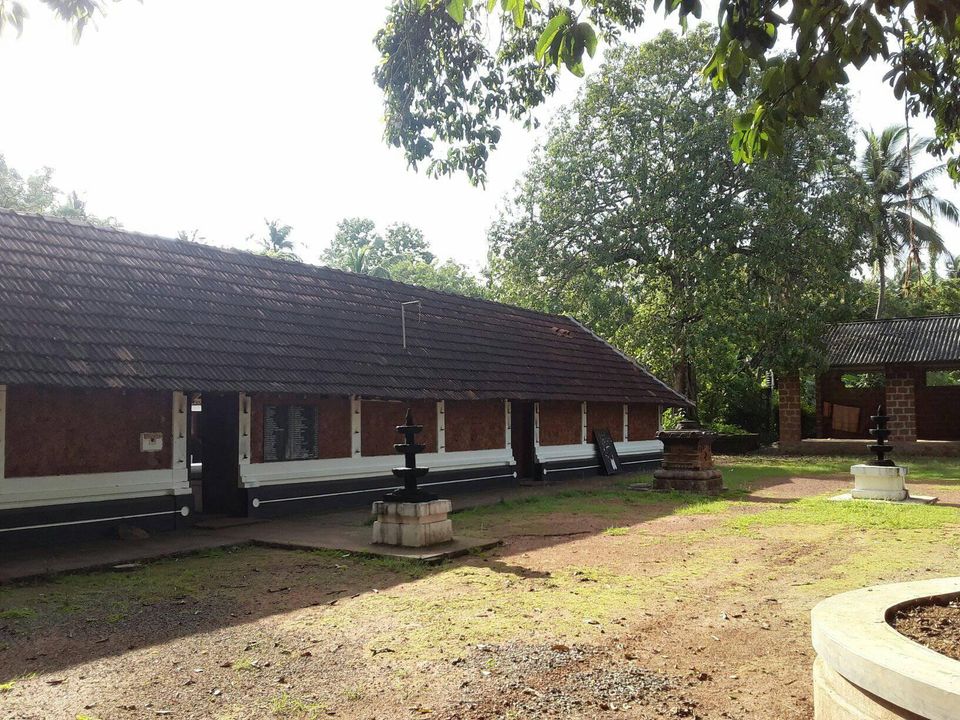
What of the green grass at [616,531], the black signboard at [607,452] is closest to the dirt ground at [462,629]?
the green grass at [616,531]

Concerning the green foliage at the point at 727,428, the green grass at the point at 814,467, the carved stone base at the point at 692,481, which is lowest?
the green grass at the point at 814,467

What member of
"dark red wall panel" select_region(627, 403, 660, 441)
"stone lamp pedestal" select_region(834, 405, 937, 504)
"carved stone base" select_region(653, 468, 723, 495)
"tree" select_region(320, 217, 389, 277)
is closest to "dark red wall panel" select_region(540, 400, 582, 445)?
"dark red wall panel" select_region(627, 403, 660, 441)

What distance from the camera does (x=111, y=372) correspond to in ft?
32.6

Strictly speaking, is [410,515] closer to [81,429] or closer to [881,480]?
[81,429]

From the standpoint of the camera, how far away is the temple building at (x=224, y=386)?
32.7 feet

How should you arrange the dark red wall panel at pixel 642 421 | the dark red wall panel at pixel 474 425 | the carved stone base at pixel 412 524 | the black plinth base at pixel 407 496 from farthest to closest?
the dark red wall panel at pixel 642 421
the dark red wall panel at pixel 474 425
the black plinth base at pixel 407 496
the carved stone base at pixel 412 524

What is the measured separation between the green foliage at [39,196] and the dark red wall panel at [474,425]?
31502 millimetres

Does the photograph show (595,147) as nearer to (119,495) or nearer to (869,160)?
(869,160)

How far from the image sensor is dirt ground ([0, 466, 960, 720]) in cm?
462

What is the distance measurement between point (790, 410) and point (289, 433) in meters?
21.3

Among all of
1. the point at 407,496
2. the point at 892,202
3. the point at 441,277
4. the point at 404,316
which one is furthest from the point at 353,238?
the point at 407,496

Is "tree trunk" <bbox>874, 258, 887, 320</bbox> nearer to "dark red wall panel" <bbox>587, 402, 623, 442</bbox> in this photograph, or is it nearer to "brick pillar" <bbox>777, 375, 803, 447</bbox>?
"brick pillar" <bbox>777, 375, 803, 447</bbox>

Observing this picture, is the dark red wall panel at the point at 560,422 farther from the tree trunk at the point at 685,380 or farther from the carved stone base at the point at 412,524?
the carved stone base at the point at 412,524

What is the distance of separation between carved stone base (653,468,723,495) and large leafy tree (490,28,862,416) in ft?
31.5
